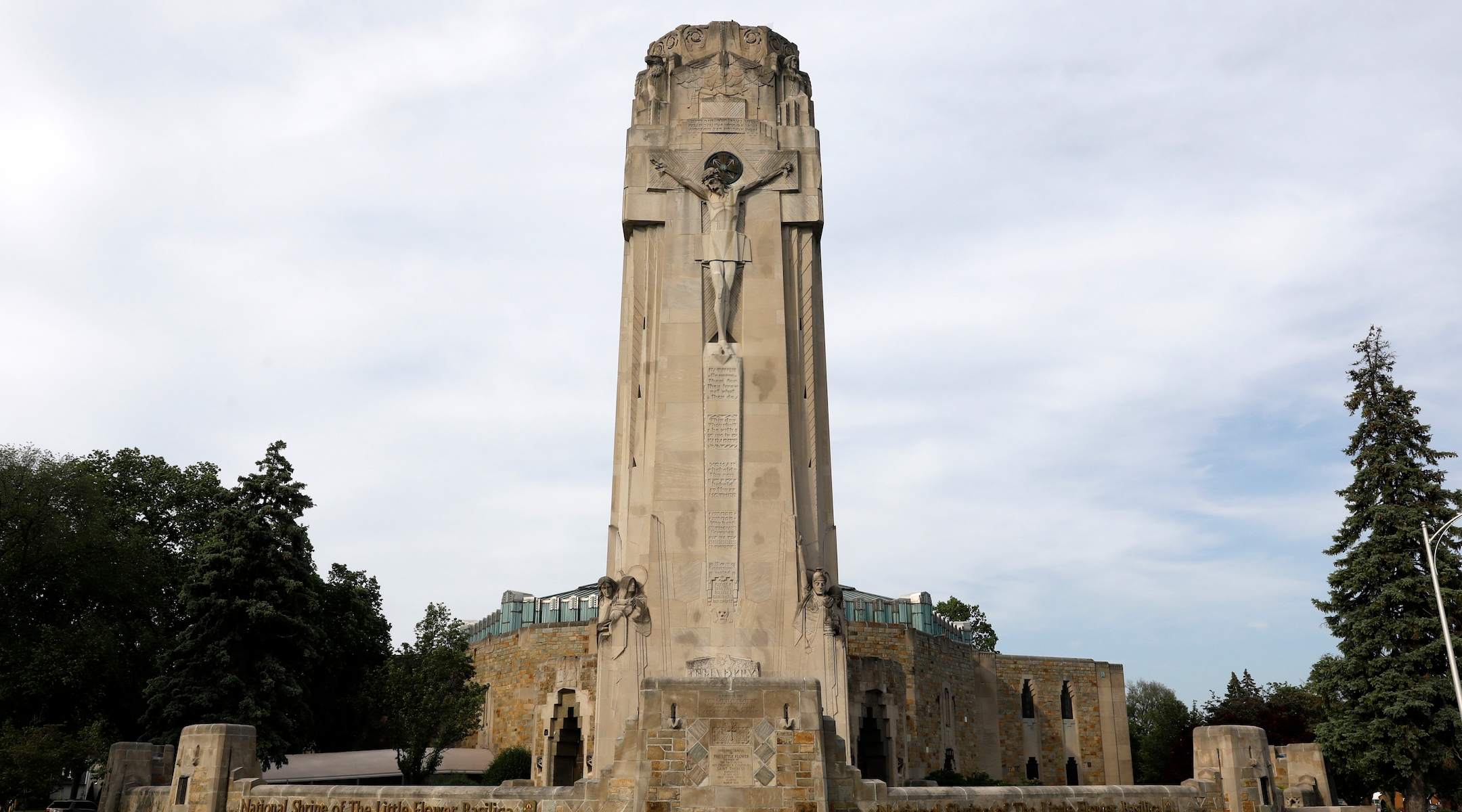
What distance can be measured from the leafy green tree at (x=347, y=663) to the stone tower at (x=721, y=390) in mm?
16442

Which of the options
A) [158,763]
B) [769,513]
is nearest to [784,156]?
[769,513]

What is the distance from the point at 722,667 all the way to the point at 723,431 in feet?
12.3

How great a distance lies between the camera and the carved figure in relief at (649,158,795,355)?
18.6 meters

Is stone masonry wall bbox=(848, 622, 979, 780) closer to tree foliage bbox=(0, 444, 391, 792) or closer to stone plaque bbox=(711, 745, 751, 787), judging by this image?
tree foliage bbox=(0, 444, 391, 792)

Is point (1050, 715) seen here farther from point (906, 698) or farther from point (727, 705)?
point (727, 705)

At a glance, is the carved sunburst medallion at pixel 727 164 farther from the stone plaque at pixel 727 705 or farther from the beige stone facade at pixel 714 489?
the stone plaque at pixel 727 705

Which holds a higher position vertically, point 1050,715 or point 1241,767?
point 1050,715

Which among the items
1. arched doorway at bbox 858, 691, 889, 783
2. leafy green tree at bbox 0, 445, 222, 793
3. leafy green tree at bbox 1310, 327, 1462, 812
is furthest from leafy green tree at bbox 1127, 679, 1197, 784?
leafy green tree at bbox 0, 445, 222, 793

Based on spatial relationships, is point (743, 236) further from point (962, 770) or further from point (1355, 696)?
point (962, 770)

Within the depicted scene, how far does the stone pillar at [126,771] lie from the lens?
19.0m

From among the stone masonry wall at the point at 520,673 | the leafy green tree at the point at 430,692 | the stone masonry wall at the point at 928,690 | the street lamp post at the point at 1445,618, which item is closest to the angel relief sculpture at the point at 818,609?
the street lamp post at the point at 1445,618

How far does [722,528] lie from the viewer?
1750cm

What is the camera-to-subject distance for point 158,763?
2052 cm

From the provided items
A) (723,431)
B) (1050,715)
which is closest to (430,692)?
(723,431)
